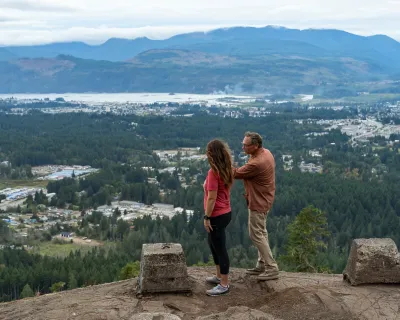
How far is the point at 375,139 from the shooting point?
90938 millimetres

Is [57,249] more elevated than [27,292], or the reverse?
[27,292]

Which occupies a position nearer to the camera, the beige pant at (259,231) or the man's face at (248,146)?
the man's face at (248,146)

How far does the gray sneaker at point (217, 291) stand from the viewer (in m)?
9.05

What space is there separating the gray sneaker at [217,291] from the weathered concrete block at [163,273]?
348 mm

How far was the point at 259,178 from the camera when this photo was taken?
29.5ft

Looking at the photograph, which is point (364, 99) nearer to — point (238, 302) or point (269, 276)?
point (269, 276)

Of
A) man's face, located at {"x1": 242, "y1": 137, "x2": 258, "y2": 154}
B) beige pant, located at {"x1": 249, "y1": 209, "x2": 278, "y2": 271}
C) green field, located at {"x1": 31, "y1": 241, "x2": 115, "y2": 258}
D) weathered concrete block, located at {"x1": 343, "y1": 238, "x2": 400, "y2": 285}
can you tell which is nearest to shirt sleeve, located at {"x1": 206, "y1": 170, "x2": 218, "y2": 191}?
man's face, located at {"x1": 242, "y1": 137, "x2": 258, "y2": 154}

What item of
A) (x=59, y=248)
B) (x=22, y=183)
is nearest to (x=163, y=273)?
(x=59, y=248)

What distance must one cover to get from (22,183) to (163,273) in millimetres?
61542

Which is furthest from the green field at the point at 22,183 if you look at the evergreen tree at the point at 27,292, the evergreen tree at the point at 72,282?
the evergreen tree at the point at 72,282

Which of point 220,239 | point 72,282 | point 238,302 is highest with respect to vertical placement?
point 220,239

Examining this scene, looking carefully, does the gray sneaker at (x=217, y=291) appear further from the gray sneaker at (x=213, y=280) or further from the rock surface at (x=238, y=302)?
the gray sneaker at (x=213, y=280)

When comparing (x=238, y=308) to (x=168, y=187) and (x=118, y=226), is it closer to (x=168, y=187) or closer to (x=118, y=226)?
(x=118, y=226)

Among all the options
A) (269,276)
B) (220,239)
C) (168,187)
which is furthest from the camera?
(168,187)
